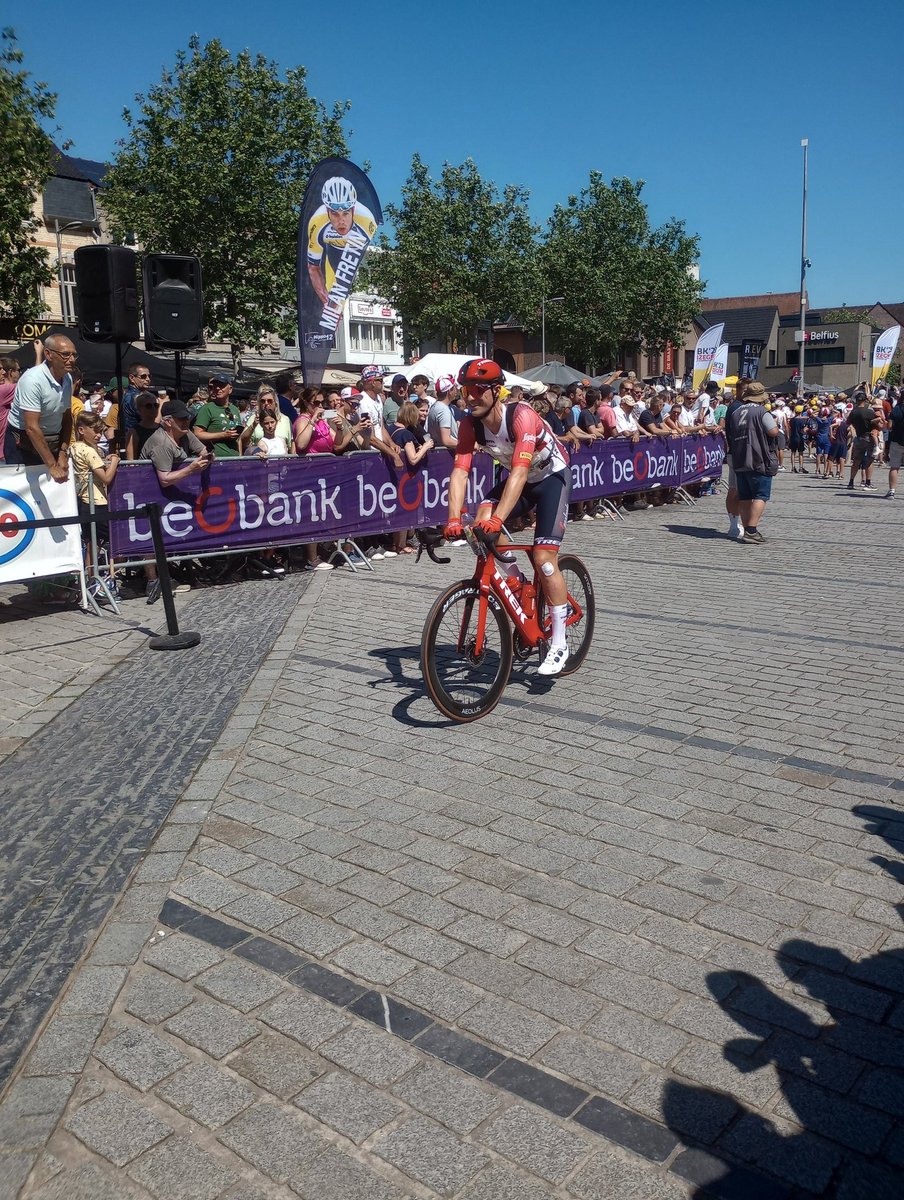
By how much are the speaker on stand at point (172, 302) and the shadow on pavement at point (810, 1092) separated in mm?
9220

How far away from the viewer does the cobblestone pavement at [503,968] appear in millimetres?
2533

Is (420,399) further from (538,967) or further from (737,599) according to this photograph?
(538,967)

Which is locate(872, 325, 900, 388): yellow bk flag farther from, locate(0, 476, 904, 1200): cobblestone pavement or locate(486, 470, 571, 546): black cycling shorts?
Answer: locate(0, 476, 904, 1200): cobblestone pavement

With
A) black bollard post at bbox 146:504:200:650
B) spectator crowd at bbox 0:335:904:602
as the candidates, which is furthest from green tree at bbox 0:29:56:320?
black bollard post at bbox 146:504:200:650

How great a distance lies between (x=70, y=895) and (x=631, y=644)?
4717mm

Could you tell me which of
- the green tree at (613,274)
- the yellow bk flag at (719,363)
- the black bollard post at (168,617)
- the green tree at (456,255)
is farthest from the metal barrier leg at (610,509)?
the green tree at (613,274)

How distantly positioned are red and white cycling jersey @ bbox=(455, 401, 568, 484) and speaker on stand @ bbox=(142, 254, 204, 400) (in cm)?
581

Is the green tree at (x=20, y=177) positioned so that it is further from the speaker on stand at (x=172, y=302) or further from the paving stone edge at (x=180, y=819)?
the paving stone edge at (x=180, y=819)

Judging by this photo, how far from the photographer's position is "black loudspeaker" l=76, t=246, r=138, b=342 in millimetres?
9539

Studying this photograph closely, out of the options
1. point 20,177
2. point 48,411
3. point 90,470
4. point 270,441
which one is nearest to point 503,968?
point 48,411

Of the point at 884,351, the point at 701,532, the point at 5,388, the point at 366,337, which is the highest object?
the point at 366,337

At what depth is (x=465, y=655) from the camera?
5820 millimetres

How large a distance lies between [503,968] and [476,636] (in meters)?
2.65

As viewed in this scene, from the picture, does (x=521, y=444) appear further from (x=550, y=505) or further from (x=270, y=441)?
(x=270, y=441)
